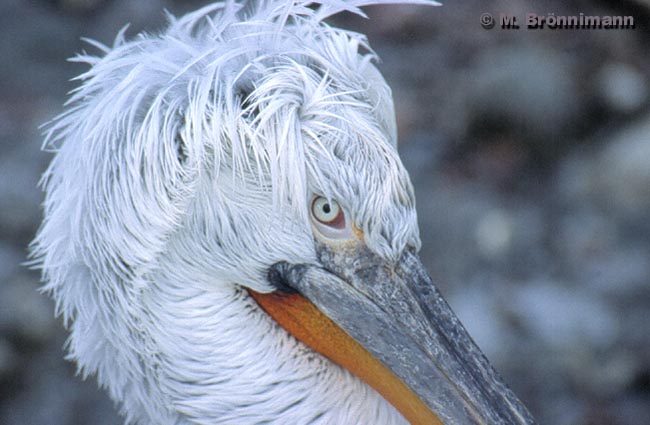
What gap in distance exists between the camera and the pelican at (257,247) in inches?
110

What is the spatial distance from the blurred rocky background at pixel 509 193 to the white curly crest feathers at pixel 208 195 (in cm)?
308

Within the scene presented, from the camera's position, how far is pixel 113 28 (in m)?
8.24

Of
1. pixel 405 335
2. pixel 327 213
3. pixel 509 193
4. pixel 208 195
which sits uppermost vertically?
pixel 509 193

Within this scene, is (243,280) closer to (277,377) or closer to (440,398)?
(277,377)

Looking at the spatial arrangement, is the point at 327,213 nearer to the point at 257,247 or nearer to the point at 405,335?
the point at 257,247

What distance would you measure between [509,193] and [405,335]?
176 inches

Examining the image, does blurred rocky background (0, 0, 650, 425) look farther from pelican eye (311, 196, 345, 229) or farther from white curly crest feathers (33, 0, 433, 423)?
pelican eye (311, 196, 345, 229)

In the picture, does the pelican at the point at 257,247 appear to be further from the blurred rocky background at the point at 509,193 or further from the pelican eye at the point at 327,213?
the blurred rocky background at the point at 509,193

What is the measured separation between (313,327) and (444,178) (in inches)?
173

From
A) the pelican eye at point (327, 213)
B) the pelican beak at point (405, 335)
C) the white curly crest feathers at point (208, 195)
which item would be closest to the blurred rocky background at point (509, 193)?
the white curly crest feathers at point (208, 195)

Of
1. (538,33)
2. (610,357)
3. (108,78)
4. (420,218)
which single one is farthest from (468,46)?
(108,78)

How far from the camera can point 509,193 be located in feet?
23.3

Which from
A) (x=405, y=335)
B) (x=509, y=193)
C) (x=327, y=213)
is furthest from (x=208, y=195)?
(x=509, y=193)

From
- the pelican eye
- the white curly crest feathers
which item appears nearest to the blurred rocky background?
the white curly crest feathers
